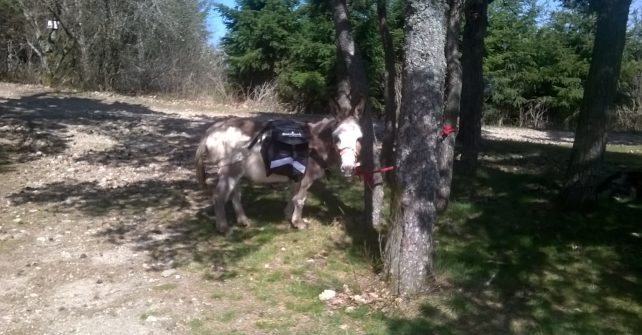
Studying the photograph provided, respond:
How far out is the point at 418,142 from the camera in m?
6.16

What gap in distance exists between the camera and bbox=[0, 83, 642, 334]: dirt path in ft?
19.5

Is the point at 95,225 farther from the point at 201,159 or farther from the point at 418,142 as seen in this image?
the point at 418,142

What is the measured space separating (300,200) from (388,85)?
5.71 feet

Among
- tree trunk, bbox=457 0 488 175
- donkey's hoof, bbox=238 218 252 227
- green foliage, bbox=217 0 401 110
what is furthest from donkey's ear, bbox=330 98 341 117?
green foliage, bbox=217 0 401 110

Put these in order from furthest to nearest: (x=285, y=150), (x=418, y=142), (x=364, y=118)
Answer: (x=285, y=150) → (x=364, y=118) → (x=418, y=142)

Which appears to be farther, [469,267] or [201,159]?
[201,159]

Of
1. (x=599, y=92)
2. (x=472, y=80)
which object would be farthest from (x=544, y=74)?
(x=599, y=92)

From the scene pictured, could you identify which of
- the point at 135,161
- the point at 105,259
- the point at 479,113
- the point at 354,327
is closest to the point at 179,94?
the point at 135,161

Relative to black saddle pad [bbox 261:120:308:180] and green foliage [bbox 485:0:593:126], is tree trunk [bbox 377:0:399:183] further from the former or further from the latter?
green foliage [bbox 485:0:593:126]

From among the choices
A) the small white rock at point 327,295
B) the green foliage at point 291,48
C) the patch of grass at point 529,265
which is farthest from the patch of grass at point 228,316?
the green foliage at point 291,48

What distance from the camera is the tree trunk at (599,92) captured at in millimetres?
8281

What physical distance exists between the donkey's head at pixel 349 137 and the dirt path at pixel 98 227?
5.72 feet

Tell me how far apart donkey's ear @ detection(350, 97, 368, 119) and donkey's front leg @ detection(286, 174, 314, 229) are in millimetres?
1020

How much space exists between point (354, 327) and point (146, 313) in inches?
71.5
